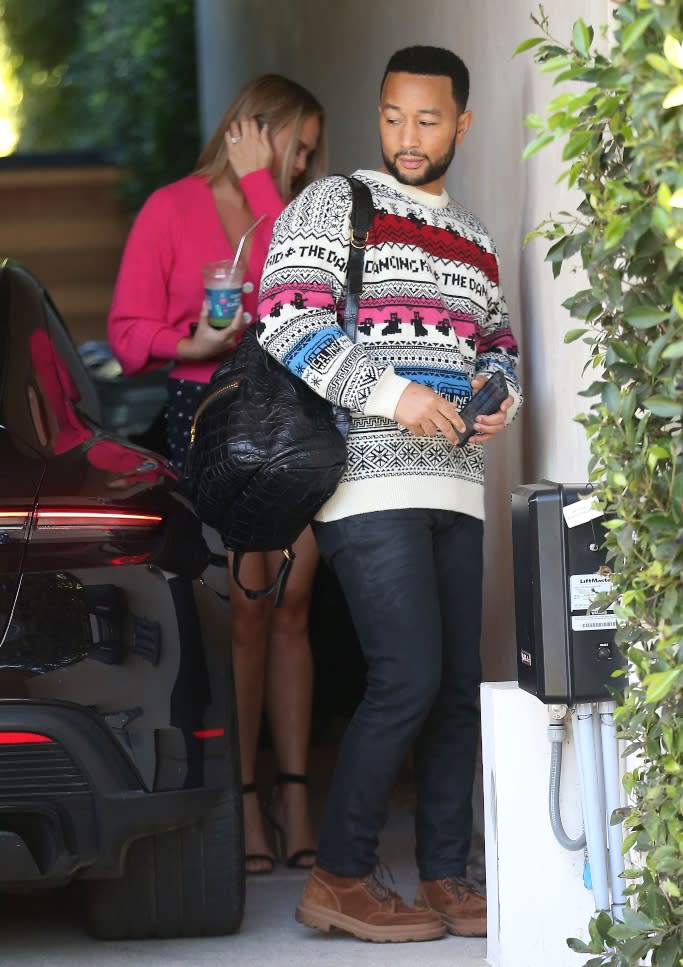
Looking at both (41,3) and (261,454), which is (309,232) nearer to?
(261,454)

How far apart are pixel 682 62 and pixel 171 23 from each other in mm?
13368

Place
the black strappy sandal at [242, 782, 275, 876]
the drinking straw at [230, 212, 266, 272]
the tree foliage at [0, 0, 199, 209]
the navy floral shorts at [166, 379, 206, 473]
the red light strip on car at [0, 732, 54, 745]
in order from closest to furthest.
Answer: the red light strip on car at [0, 732, 54, 745] < the drinking straw at [230, 212, 266, 272] < the black strappy sandal at [242, 782, 275, 876] < the navy floral shorts at [166, 379, 206, 473] < the tree foliage at [0, 0, 199, 209]

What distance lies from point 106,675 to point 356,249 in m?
0.98

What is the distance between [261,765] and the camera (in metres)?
4.82

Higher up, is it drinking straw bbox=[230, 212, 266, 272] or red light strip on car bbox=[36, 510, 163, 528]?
drinking straw bbox=[230, 212, 266, 272]

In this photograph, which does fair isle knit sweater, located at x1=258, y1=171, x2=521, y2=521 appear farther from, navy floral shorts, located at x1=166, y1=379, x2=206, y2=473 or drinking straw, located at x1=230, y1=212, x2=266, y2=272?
navy floral shorts, located at x1=166, y1=379, x2=206, y2=473

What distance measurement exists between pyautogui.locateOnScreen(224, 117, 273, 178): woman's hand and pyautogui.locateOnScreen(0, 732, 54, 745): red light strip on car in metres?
1.74

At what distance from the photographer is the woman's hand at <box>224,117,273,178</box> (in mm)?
3975

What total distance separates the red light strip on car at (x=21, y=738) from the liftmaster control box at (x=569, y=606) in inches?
35.3

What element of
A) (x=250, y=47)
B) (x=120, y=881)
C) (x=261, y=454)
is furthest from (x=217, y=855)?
(x=250, y=47)

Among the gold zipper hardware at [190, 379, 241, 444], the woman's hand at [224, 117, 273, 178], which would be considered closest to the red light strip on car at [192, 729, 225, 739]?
the gold zipper hardware at [190, 379, 241, 444]

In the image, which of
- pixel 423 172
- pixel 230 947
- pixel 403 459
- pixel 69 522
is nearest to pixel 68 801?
pixel 69 522

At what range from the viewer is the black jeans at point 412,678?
3.18 m

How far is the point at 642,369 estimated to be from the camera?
218cm
